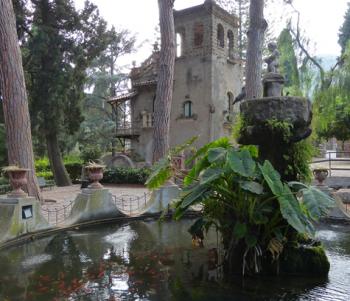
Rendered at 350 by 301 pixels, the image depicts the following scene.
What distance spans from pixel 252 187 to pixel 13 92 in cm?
827

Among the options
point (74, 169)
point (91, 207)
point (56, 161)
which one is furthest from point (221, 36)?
point (91, 207)

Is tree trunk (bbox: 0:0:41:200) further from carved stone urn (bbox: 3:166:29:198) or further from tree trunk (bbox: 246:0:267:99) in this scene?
→ tree trunk (bbox: 246:0:267:99)

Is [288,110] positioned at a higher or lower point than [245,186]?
higher

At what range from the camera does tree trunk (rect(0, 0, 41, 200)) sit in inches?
424

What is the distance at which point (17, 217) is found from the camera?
7.56 meters

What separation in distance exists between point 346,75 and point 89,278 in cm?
1509

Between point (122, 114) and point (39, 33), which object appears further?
point (122, 114)

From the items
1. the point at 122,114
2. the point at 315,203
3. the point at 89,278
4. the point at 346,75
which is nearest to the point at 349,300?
the point at 315,203

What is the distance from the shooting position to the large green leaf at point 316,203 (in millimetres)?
4730

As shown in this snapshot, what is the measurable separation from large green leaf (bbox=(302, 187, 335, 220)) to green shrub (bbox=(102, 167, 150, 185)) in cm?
1498

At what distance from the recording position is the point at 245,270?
535 centimetres

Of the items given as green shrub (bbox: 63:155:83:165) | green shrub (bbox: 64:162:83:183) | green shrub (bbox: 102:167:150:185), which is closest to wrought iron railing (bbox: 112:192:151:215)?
green shrub (bbox: 102:167:150:185)

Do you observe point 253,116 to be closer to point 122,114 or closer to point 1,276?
A: point 1,276

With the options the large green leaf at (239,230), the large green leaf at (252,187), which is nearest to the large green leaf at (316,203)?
the large green leaf at (252,187)
